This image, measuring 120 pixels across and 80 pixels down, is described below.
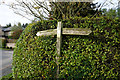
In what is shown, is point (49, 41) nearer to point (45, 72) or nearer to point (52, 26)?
point (52, 26)

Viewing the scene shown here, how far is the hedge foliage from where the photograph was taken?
286 centimetres

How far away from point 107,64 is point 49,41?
2.04 metres

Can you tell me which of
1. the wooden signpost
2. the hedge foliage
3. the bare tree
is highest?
the bare tree

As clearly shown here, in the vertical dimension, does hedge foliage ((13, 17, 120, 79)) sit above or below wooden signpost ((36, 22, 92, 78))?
below

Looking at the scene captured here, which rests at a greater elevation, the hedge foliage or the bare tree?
the bare tree

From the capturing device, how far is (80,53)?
291 centimetres

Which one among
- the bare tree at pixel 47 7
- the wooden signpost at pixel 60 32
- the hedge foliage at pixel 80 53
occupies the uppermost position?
the bare tree at pixel 47 7

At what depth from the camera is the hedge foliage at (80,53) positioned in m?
2.86

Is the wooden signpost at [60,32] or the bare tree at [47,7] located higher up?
the bare tree at [47,7]

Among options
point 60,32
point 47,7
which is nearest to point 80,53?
point 60,32

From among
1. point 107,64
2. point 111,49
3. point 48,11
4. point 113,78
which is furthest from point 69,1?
point 113,78

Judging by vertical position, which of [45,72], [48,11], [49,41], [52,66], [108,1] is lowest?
[45,72]

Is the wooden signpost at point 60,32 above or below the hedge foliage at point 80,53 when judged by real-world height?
above

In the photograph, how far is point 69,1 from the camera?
5.07 metres
